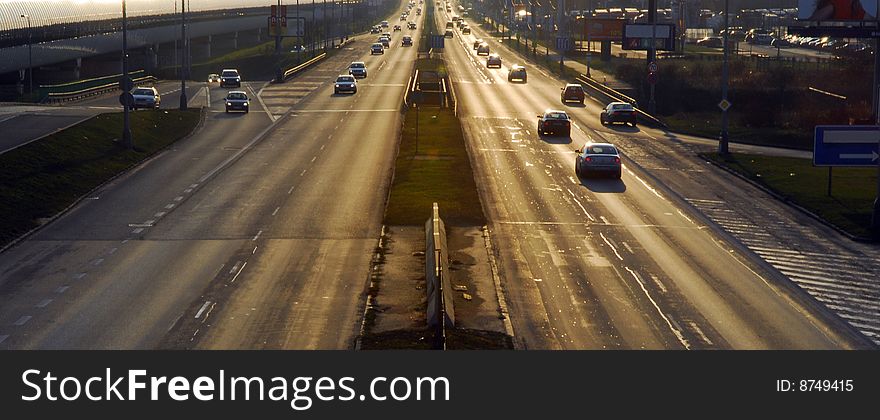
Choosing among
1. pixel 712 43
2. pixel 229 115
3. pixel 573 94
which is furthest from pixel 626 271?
pixel 712 43

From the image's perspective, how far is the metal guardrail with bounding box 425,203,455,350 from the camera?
2327 cm

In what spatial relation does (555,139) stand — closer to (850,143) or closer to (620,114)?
(620,114)

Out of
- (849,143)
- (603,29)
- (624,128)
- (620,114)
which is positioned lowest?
(624,128)

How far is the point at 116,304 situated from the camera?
27141 millimetres

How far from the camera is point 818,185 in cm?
4856

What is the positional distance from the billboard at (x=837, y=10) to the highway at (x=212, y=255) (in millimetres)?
25077

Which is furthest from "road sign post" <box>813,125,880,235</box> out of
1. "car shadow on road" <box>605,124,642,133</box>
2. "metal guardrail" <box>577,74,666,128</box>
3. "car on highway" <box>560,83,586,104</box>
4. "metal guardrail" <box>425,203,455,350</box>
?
"car on highway" <box>560,83,586,104</box>

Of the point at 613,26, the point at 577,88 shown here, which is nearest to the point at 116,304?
the point at 577,88

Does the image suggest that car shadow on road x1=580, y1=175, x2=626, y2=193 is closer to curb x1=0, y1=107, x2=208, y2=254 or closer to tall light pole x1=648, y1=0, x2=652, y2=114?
curb x1=0, y1=107, x2=208, y2=254

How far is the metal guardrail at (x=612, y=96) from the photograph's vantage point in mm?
76375

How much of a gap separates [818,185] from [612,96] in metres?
42.7

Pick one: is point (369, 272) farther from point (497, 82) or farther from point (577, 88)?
point (497, 82)

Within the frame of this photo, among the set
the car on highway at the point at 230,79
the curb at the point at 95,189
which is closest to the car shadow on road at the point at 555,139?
the curb at the point at 95,189

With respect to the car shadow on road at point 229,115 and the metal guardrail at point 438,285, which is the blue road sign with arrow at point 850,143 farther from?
the car shadow on road at point 229,115
